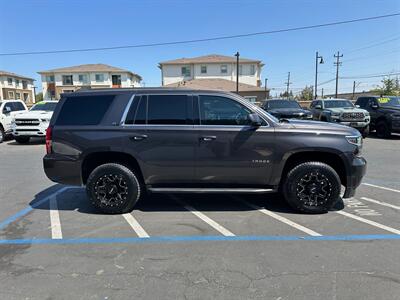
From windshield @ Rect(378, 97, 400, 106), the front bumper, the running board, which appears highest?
windshield @ Rect(378, 97, 400, 106)

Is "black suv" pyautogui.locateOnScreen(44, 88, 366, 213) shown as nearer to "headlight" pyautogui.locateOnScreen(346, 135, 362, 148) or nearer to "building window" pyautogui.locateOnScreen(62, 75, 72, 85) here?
"headlight" pyautogui.locateOnScreen(346, 135, 362, 148)

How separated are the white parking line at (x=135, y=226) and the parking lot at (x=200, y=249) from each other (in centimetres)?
1

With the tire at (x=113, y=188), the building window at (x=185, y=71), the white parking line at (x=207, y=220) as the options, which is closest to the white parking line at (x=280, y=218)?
the white parking line at (x=207, y=220)

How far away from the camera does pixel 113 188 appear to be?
5219 mm

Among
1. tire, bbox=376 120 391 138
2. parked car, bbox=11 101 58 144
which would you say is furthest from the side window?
tire, bbox=376 120 391 138

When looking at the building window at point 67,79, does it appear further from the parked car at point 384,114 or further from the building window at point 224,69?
the parked car at point 384,114

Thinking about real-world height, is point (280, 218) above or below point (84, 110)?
below

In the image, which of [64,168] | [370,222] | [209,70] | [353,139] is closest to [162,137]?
[64,168]

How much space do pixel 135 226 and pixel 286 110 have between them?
1309 cm

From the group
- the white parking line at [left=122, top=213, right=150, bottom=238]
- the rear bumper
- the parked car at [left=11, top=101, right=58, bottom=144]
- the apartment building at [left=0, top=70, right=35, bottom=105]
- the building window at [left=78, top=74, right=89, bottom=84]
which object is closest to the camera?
the white parking line at [left=122, top=213, right=150, bottom=238]

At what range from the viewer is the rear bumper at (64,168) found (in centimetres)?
522

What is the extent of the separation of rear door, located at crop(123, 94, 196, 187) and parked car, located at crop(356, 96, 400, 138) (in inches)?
536

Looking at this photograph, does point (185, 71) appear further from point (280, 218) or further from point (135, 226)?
point (135, 226)

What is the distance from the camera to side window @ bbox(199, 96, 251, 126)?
5090 millimetres
